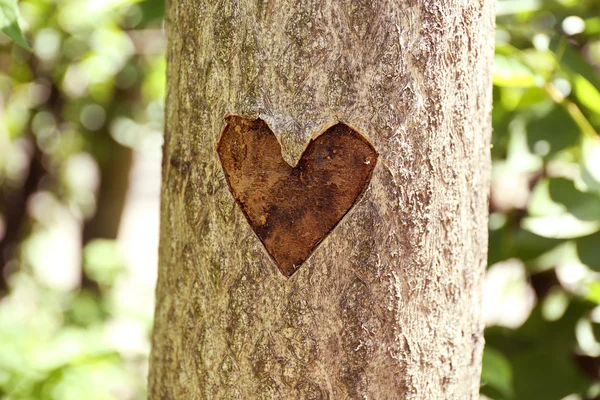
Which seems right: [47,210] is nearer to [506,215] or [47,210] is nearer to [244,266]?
[506,215]

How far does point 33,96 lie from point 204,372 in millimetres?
2642

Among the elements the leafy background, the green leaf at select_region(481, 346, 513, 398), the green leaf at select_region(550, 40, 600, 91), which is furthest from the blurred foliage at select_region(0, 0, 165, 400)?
the green leaf at select_region(481, 346, 513, 398)

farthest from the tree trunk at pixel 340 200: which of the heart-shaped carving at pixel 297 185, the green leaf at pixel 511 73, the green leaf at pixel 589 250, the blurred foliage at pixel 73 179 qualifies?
the blurred foliage at pixel 73 179

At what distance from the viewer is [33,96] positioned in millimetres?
2996

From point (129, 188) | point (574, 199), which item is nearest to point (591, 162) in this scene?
point (574, 199)

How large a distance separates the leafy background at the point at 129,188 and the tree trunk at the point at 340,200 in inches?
11.8

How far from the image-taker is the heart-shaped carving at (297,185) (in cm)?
64

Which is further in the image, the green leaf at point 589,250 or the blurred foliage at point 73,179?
the blurred foliage at point 73,179

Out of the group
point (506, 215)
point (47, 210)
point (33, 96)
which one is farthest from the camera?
point (47, 210)

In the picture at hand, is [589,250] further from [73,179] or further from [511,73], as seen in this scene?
[73,179]

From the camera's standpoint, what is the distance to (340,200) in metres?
0.64

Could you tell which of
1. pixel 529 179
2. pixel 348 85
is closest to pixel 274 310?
pixel 348 85

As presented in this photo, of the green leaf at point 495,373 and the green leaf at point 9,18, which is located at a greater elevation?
the green leaf at point 9,18

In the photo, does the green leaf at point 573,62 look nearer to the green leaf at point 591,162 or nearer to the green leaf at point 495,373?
the green leaf at point 591,162
